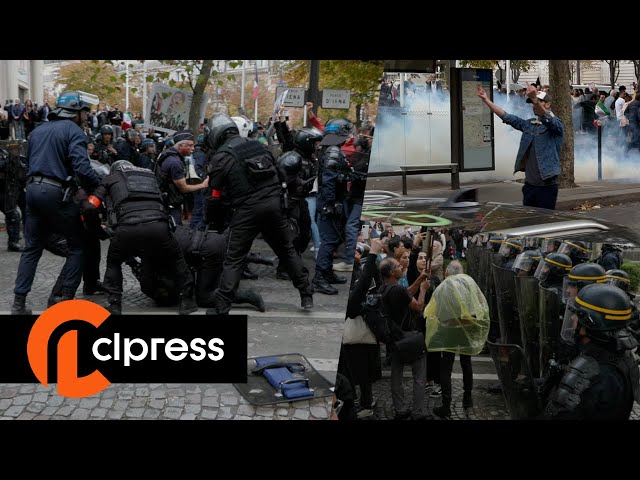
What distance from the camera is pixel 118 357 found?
4.03m

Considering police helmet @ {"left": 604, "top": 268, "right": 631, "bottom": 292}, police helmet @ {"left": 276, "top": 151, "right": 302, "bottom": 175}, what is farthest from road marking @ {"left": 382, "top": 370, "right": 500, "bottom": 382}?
police helmet @ {"left": 276, "top": 151, "right": 302, "bottom": 175}

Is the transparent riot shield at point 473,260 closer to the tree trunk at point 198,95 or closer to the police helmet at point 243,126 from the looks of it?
the police helmet at point 243,126

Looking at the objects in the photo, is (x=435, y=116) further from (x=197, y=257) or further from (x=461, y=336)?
(x=197, y=257)

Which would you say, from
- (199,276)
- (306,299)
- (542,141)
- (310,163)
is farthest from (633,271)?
(310,163)

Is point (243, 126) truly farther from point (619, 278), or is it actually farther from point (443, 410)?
point (619, 278)

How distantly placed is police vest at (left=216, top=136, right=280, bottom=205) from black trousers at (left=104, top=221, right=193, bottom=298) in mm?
583

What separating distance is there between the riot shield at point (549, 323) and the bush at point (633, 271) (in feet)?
0.59

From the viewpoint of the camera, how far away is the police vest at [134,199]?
17.7 ft

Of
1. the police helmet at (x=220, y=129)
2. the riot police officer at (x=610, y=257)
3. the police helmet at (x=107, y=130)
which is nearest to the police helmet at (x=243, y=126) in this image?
the police helmet at (x=220, y=129)

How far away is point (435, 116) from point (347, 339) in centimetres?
77

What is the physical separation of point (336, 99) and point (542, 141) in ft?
25.2

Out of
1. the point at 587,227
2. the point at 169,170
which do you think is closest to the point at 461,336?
the point at 587,227
